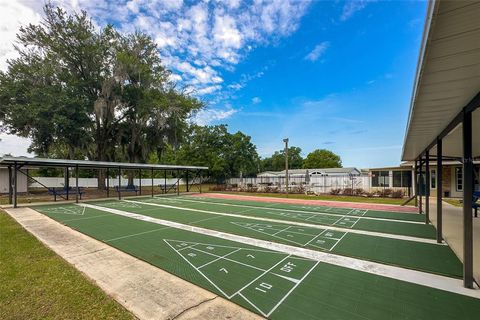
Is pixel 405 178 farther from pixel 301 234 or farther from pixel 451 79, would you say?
pixel 451 79

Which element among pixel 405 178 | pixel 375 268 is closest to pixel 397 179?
pixel 405 178

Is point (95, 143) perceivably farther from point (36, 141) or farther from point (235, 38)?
point (235, 38)

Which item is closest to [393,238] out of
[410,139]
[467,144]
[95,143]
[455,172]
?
[410,139]

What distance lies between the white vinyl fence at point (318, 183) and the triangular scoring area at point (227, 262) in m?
15.5

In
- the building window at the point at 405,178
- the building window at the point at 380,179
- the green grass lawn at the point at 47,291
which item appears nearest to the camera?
the green grass lawn at the point at 47,291

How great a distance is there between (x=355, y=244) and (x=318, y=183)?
21743mm

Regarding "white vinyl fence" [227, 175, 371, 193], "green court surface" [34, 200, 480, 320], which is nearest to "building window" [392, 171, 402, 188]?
"white vinyl fence" [227, 175, 371, 193]

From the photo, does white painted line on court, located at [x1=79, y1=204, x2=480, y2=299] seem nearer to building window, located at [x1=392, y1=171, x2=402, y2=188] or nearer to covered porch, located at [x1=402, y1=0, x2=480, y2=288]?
covered porch, located at [x1=402, y1=0, x2=480, y2=288]

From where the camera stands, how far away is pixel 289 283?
12.0ft

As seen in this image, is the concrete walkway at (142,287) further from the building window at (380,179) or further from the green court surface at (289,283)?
the building window at (380,179)

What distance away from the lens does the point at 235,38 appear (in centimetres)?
1355

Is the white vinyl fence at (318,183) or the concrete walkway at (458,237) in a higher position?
the concrete walkway at (458,237)

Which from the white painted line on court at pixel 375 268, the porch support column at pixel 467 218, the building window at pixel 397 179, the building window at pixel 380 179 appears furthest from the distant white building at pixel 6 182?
the building window at pixel 397 179

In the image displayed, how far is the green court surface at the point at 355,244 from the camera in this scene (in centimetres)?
459
